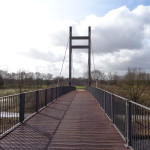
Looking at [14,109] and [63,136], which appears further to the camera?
[14,109]

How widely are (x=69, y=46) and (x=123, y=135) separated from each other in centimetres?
2859

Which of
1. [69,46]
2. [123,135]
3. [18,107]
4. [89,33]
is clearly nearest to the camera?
[123,135]

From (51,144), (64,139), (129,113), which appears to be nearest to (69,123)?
(64,139)

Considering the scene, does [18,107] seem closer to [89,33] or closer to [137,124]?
[137,124]

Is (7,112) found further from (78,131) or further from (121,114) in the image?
(121,114)

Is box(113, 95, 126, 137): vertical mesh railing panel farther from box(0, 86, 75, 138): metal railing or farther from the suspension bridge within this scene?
box(0, 86, 75, 138): metal railing

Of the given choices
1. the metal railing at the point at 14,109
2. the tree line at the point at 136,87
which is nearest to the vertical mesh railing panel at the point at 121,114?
the metal railing at the point at 14,109

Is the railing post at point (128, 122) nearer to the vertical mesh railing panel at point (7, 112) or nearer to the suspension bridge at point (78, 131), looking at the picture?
the suspension bridge at point (78, 131)

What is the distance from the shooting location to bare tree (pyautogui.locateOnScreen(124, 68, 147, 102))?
26.1m

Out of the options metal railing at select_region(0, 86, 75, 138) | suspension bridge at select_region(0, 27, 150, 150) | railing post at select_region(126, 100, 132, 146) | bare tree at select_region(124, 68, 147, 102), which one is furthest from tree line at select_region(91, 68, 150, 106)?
railing post at select_region(126, 100, 132, 146)

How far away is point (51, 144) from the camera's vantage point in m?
4.62

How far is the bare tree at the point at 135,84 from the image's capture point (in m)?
26.1

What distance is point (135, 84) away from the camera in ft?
87.7

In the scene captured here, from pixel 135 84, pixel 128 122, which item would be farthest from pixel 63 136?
pixel 135 84
